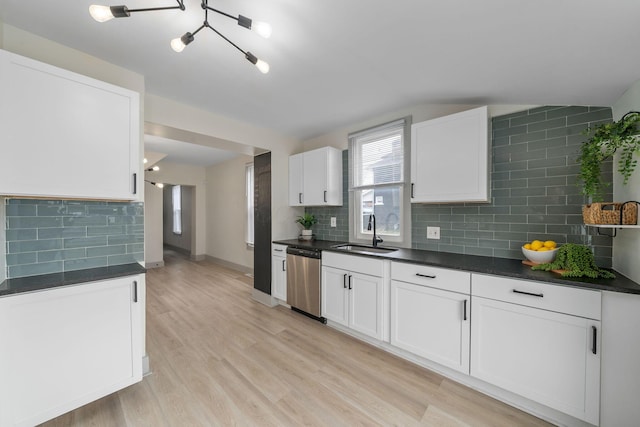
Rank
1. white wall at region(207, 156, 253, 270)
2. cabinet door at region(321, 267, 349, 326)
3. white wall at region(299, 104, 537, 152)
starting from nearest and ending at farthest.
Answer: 1. white wall at region(299, 104, 537, 152)
2. cabinet door at region(321, 267, 349, 326)
3. white wall at region(207, 156, 253, 270)

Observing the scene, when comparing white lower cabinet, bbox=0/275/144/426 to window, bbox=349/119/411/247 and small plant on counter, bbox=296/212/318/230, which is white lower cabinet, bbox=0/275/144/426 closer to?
small plant on counter, bbox=296/212/318/230

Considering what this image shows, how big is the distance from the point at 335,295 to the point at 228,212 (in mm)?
4255

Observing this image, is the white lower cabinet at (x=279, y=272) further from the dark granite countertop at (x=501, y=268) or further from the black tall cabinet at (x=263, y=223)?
the dark granite countertop at (x=501, y=268)

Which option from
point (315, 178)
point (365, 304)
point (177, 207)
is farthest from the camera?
point (177, 207)

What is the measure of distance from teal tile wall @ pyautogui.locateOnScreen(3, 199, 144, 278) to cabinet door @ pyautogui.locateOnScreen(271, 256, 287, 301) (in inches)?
65.1

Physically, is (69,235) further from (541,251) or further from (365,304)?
(541,251)

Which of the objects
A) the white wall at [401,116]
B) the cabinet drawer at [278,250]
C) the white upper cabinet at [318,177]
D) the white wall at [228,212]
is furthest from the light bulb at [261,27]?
the white wall at [228,212]

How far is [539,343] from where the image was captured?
154 cm

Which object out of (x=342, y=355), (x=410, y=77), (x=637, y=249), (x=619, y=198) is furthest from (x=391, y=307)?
(x=410, y=77)

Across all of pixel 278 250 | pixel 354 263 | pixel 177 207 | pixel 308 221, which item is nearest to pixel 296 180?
pixel 308 221

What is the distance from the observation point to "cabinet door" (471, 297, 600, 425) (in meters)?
1.40

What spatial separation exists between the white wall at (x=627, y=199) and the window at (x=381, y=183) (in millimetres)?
1494

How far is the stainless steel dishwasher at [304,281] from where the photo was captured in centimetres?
290

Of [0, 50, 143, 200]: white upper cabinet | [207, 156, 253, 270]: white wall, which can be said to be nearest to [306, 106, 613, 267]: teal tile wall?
[0, 50, 143, 200]: white upper cabinet
